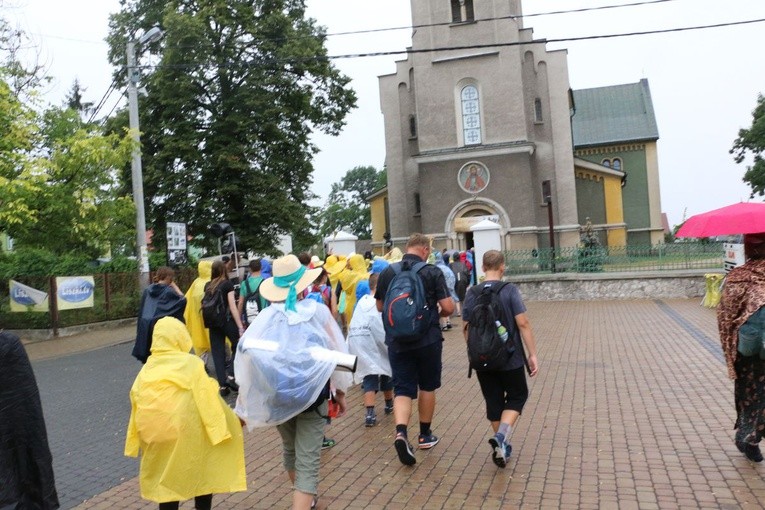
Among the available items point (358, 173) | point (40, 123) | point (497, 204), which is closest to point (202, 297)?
point (40, 123)

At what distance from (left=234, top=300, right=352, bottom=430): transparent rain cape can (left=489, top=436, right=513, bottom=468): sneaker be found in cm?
169

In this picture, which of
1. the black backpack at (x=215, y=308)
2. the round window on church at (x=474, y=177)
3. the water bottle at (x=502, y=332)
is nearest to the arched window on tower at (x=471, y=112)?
the round window on church at (x=474, y=177)

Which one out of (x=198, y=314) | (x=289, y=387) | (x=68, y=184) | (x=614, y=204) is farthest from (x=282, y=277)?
(x=614, y=204)

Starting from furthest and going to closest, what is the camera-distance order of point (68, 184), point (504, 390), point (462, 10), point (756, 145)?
point (756, 145)
point (462, 10)
point (68, 184)
point (504, 390)

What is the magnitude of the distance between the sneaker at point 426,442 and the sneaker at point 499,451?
2.72 feet

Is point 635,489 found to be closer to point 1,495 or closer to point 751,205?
point 751,205

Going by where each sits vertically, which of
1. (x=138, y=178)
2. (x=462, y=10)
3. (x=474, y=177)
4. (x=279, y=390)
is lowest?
(x=279, y=390)

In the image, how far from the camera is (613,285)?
2195 centimetres

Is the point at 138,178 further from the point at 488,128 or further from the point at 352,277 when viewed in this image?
the point at 488,128

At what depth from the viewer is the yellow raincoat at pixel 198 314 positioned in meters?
9.04

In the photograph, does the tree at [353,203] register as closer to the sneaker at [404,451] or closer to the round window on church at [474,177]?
the round window on church at [474,177]

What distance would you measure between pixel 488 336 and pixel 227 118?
2313cm

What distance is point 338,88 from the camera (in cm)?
3075

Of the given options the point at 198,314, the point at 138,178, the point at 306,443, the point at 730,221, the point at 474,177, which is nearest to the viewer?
the point at 306,443
